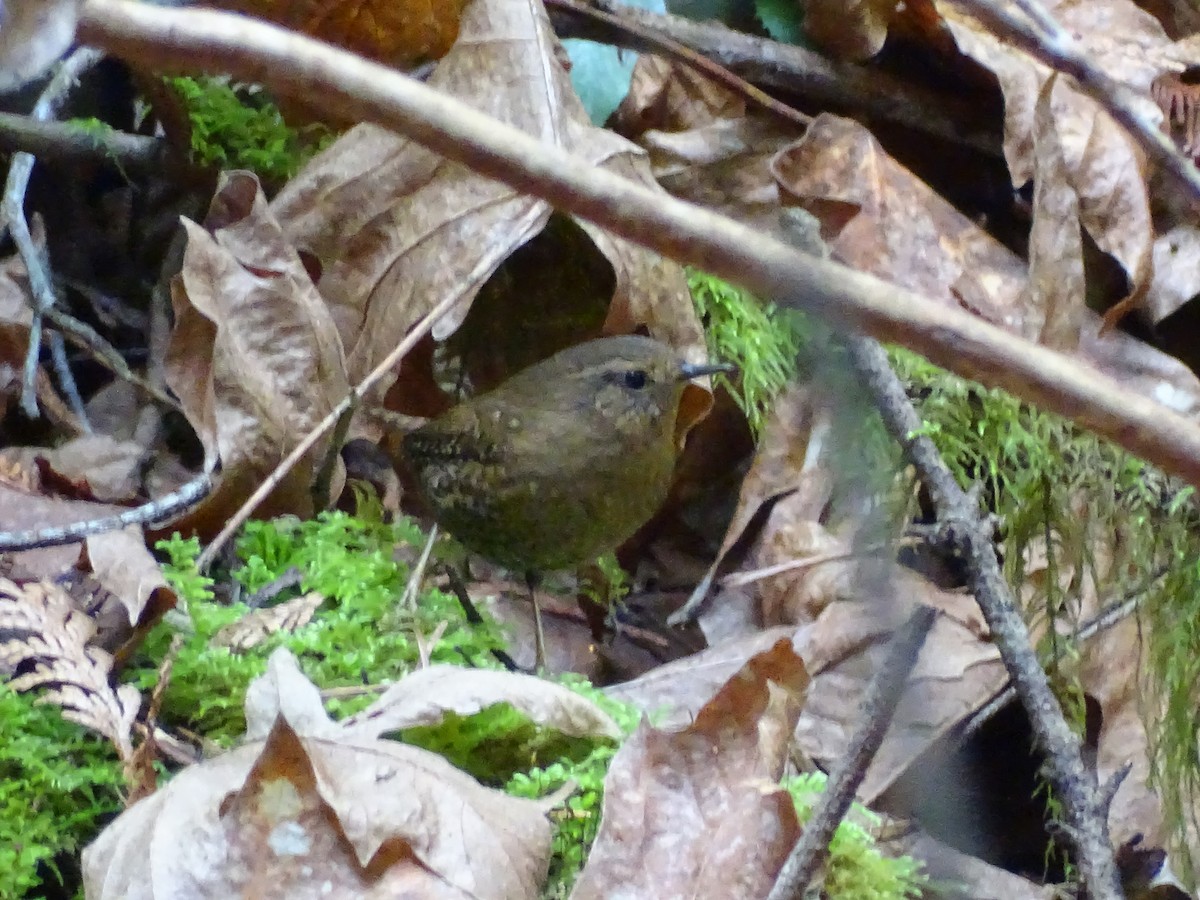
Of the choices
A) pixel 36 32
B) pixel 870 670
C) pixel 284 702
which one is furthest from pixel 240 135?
pixel 36 32

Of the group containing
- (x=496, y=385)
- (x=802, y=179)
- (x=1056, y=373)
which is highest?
(x=1056, y=373)

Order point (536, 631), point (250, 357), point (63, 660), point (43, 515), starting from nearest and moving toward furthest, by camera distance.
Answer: point (63, 660)
point (43, 515)
point (250, 357)
point (536, 631)

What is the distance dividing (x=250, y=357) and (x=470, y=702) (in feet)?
4.11

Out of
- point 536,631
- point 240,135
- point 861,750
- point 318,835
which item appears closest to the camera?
point 861,750

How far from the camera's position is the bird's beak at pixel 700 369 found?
9.72 feet

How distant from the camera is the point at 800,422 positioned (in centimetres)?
304

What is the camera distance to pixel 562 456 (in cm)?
Answer: 306

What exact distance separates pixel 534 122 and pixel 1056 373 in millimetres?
2377

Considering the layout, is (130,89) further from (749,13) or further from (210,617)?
(210,617)

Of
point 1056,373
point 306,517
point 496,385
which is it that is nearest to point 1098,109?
point 496,385

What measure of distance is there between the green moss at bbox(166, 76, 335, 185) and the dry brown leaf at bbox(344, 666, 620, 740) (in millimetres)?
1864

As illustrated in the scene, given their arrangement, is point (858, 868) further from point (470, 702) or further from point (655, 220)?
point (655, 220)

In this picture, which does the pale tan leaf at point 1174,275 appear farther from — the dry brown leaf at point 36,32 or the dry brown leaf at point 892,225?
the dry brown leaf at point 36,32

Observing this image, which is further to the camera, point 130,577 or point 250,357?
point 250,357
